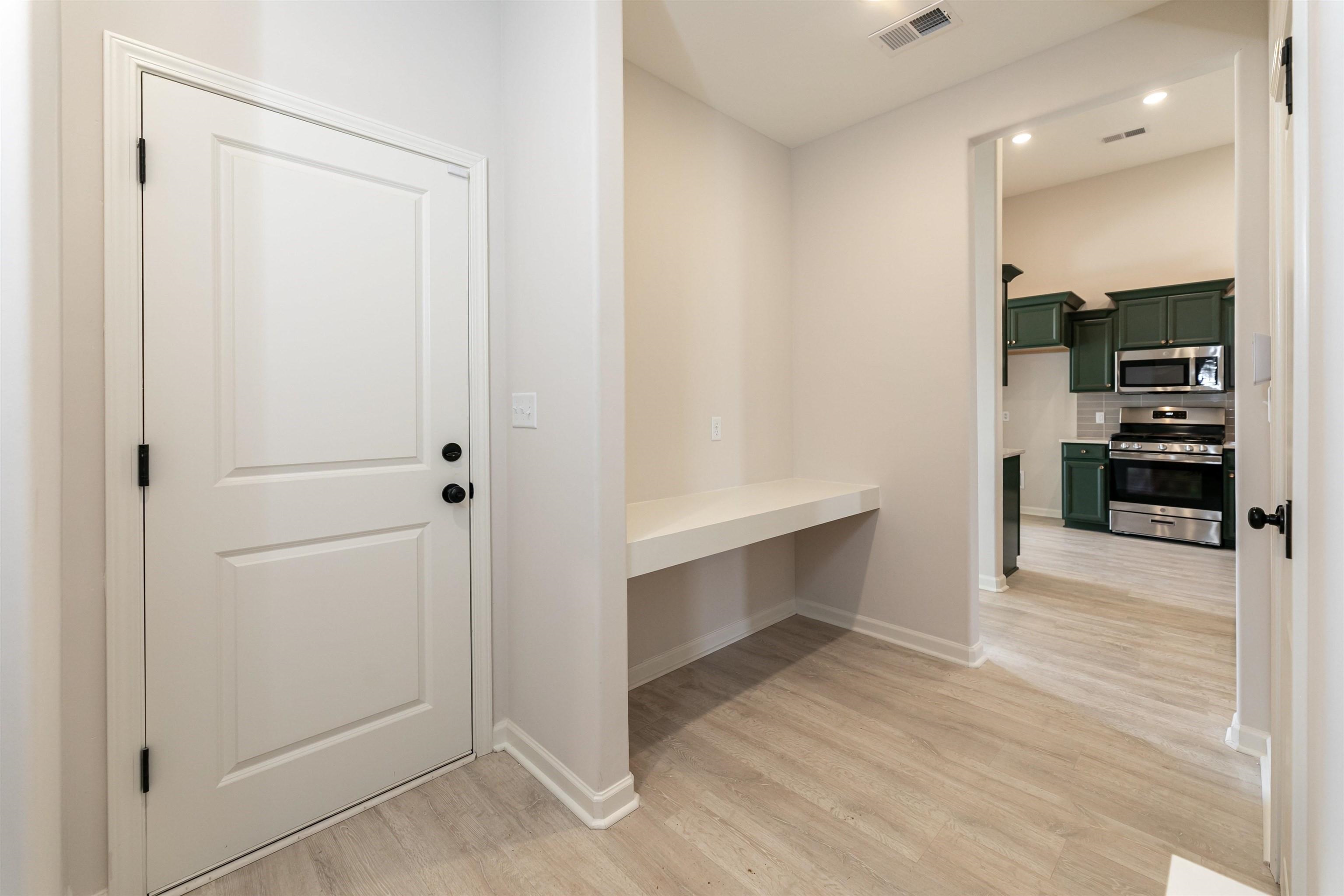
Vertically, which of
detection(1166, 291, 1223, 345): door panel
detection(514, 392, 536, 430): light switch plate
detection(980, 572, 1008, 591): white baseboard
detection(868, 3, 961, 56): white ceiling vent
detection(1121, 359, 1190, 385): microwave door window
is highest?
detection(868, 3, 961, 56): white ceiling vent

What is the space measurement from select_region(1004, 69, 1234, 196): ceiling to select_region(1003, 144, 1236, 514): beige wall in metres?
0.18

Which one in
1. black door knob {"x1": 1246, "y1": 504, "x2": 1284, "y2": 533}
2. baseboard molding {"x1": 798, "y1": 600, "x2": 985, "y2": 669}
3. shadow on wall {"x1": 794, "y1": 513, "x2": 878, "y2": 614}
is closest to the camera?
black door knob {"x1": 1246, "y1": 504, "x2": 1284, "y2": 533}

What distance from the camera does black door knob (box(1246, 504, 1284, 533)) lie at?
123cm

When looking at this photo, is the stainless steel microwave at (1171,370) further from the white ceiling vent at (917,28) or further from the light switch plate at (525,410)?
the light switch plate at (525,410)

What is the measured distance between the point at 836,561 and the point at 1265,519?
2.06 meters

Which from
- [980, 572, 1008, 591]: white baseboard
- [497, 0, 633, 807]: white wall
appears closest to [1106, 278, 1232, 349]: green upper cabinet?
[980, 572, 1008, 591]: white baseboard

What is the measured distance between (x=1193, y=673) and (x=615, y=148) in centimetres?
325

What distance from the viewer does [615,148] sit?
1731mm

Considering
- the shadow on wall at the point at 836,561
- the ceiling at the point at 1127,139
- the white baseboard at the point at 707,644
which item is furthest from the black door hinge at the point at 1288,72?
the ceiling at the point at 1127,139

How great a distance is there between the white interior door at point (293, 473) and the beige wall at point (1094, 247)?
18.6 feet

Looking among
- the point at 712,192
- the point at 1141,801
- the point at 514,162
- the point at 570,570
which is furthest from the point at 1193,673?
the point at 514,162

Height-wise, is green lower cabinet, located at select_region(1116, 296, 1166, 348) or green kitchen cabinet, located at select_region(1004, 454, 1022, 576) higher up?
green lower cabinet, located at select_region(1116, 296, 1166, 348)

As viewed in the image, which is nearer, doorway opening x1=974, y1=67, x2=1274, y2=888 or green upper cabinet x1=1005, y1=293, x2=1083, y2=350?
doorway opening x1=974, y1=67, x2=1274, y2=888

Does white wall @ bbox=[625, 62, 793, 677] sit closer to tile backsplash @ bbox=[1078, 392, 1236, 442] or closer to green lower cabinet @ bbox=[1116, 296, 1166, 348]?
green lower cabinet @ bbox=[1116, 296, 1166, 348]
